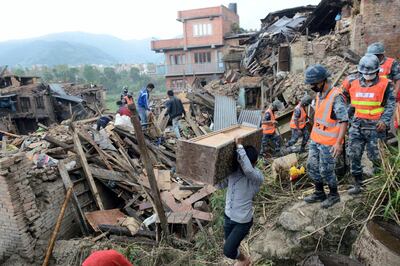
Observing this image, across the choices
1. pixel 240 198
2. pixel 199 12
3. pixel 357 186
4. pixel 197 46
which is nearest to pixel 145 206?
pixel 240 198

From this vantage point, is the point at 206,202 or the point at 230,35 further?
the point at 230,35

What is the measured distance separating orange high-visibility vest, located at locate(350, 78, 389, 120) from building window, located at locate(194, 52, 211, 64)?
101 feet

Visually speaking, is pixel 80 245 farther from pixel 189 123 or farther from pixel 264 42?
pixel 264 42

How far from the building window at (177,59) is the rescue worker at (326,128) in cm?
3202

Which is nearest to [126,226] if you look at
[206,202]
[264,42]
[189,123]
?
[206,202]

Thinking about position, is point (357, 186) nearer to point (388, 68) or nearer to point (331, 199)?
point (331, 199)

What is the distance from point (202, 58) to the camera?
3412 centimetres

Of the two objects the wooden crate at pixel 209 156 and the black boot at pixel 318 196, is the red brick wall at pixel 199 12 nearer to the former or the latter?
the black boot at pixel 318 196

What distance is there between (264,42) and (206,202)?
15008 millimetres

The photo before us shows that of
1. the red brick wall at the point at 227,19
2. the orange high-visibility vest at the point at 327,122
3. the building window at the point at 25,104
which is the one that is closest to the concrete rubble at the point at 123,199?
the orange high-visibility vest at the point at 327,122

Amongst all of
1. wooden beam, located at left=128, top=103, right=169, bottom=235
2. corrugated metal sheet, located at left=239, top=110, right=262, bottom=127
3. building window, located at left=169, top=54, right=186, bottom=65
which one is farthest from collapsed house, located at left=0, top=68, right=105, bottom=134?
wooden beam, located at left=128, top=103, right=169, bottom=235

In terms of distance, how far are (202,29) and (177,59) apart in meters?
4.51

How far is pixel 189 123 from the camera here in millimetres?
11727

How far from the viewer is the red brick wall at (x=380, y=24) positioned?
9.21m
